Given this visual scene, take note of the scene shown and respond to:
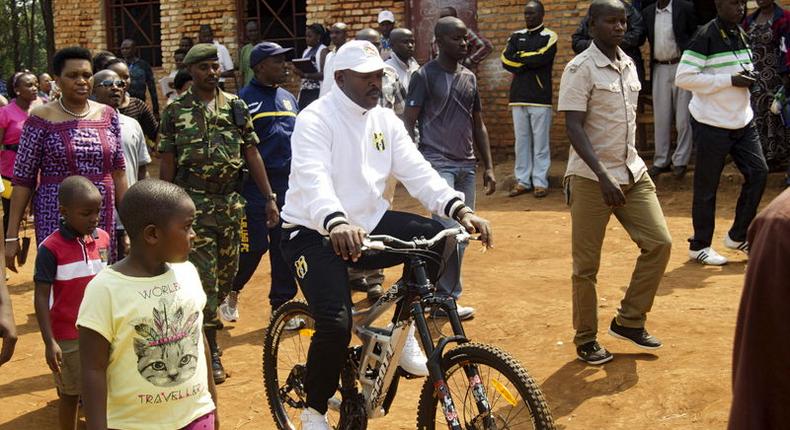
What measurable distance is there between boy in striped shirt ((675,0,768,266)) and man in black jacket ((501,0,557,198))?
3963 mm

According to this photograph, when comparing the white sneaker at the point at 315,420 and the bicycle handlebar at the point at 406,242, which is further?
the white sneaker at the point at 315,420

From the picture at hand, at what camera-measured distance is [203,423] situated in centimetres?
370

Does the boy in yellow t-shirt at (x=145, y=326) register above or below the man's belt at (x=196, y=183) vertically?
above

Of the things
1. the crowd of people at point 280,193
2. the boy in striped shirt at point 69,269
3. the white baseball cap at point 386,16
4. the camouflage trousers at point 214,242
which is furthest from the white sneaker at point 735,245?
the white baseball cap at point 386,16

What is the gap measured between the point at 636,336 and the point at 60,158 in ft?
11.4

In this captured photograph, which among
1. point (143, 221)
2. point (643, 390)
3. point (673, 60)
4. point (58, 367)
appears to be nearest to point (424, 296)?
point (143, 221)

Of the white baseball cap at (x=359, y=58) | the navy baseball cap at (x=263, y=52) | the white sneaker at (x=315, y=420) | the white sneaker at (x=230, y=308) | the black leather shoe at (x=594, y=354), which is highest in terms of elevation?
the white baseball cap at (x=359, y=58)

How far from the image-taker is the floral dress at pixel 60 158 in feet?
19.1

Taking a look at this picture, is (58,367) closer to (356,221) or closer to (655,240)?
(356,221)

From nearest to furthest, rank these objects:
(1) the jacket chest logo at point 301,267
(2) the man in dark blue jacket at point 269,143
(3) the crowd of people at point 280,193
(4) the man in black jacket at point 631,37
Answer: (3) the crowd of people at point 280,193
(1) the jacket chest logo at point 301,267
(2) the man in dark blue jacket at point 269,143
(4) the man in black jacket at point 631,37

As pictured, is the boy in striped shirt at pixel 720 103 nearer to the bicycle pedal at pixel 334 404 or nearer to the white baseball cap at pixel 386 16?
the bicycle pedal at pixel 334 404

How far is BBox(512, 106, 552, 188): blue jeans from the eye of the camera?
12.6 m

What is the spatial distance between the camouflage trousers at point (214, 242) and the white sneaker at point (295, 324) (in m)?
0.99

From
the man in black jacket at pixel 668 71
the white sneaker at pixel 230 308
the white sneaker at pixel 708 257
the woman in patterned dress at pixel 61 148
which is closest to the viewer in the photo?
the woman in patterned dress at pixel 61 148
